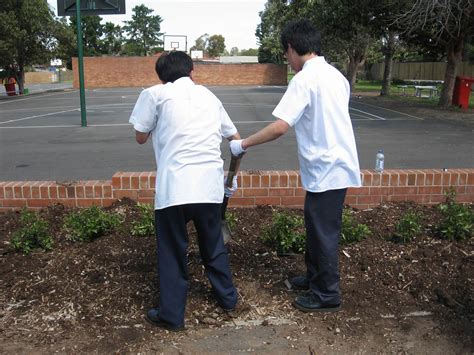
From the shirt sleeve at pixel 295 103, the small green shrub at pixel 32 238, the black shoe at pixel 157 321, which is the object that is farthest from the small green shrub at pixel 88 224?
the shirt sleeve at pixel 295 103

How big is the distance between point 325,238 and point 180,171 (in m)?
0.99

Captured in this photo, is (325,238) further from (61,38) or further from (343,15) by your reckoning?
(61,38)

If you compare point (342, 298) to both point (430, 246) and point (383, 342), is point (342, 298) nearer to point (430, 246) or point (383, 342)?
point (383, 342)

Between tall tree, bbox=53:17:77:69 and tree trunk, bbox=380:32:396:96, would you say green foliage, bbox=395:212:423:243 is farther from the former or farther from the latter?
tall tree, bbox=53:17:77:69

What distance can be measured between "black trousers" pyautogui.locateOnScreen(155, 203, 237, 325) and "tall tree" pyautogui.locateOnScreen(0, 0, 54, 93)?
26.5m

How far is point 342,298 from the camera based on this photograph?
3383 mm

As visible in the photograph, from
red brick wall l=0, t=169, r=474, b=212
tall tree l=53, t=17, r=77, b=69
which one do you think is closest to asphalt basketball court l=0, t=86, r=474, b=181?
red brick wall l=0, t=169, r=474, b=212

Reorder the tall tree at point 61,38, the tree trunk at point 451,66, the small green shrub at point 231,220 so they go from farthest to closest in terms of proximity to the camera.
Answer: the tall tree at point 61,38, the tree trunk at point 451,66, the small green shrub at point 231,220

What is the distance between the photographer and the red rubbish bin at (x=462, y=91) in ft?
58.0

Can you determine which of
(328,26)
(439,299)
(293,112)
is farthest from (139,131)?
(328,26)

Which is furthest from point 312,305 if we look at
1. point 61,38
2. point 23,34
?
point 61,38

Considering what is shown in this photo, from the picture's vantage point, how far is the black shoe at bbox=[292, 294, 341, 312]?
10.6 ft

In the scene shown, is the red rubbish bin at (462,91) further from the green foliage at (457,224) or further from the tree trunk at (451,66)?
the green foliage at (457,224)

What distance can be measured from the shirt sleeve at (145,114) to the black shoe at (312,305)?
1.48 metres
